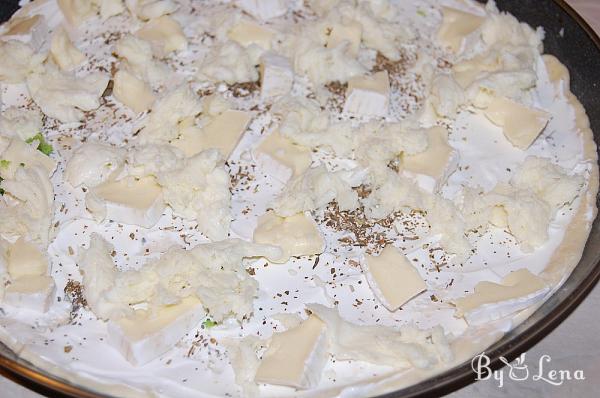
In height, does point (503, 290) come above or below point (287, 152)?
above

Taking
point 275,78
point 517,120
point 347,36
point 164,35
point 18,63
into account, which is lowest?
point 18,63

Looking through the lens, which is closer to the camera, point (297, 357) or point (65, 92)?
point (297, 357)

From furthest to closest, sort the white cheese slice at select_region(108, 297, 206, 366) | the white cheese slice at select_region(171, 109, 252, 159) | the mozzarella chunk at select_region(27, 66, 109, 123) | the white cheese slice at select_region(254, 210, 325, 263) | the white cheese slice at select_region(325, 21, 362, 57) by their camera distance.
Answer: the white cheese slice at select_region(325, 21, 362, 57) < the mozzarella chunk at select_region(27, 66, 109, 123) < the white cheese slice at select_region(171, 109, 252, 159) < the white cheese slice at select_region(254, 210, 325, 263) < the white cheese slice at select_region(108, 297, 206, 366)

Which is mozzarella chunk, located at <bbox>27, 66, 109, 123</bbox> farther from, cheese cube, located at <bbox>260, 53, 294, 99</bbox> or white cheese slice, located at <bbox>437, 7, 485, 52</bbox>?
white cheese slice, located at <bbox>437, 7, 485, 52</bbox>

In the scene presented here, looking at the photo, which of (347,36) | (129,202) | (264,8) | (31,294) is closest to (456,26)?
(347,36)

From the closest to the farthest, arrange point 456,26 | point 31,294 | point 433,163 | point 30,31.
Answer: point 31,294
point 433,163
point 30,31
point 456,26

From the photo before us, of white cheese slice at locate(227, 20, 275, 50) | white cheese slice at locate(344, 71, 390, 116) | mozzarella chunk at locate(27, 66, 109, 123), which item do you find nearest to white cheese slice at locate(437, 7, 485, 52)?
white cheese slice at locate(344, 71, 390, 116)

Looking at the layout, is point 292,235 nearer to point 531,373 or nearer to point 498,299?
point 498,299
